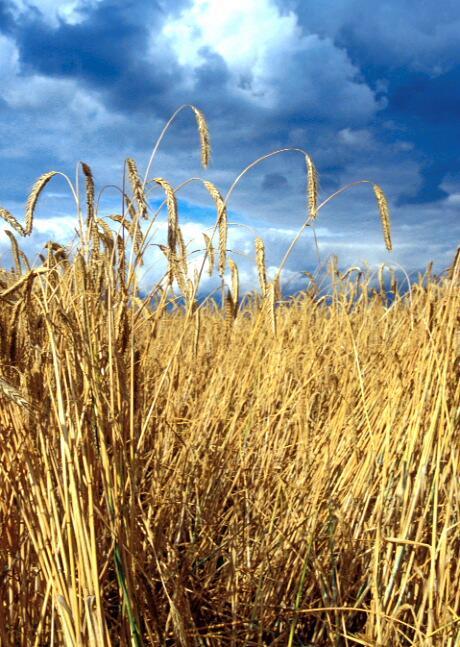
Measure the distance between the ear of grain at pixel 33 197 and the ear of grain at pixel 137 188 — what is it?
0.20 meters

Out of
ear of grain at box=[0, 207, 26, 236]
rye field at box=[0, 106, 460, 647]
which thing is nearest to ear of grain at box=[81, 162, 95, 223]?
rye field at box=[0, 106, 460, 647]

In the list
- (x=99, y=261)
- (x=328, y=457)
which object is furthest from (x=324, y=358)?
(x=99, y=261)

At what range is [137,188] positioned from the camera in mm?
1276

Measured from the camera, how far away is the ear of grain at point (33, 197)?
4.69 feet

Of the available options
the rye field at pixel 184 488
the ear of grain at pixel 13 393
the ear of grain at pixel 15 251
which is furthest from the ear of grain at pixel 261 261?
the ear of grain at pixel 13 393

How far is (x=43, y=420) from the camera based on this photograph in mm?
1173

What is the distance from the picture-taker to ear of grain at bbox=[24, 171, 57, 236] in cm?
143

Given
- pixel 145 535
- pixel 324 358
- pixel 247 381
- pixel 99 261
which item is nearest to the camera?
pixel 99 261

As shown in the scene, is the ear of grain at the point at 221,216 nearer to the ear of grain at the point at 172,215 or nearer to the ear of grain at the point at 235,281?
the ear of grain at the point at 172,215

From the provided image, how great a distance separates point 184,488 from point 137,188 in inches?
35.9

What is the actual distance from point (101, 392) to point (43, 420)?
5.9 inches

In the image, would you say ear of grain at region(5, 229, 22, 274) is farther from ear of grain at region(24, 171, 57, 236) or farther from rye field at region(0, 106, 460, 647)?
ear of grain at region(24, 171, 57, 236)

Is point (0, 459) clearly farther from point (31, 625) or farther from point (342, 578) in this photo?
point (342, 578)

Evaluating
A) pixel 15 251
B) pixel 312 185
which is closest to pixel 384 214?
pixel 312 185
